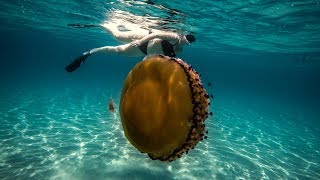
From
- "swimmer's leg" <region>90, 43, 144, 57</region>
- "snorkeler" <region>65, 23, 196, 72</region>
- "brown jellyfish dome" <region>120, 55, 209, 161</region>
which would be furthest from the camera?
"swimmer's leg" <region>90, 43, 144, 57</region>

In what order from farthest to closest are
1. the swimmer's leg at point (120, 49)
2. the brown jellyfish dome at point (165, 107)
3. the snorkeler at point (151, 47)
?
the swimmer's leg at point (120, 49) < the snorkeler at point (151, 47) < the brown jellyfish dome at point (165, 107)

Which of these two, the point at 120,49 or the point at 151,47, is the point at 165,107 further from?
the point at 120,49

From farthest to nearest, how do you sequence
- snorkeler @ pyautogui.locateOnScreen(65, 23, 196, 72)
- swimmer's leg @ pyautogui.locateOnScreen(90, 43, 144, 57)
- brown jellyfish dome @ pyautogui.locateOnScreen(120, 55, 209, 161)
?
swimmer's leg @ pyautogui.locateOnScreen(90, 43, 144, 57) → snorkeler @ pyautogui.locateOnScreen(65, 23, 196, 72) → brown jellyfish dome @ pyautogui.locateOnScreen(120, 55, 209, 161)

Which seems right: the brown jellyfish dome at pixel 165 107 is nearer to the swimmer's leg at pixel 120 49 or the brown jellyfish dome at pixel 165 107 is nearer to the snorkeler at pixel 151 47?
the snorkeler at pixel 151 47

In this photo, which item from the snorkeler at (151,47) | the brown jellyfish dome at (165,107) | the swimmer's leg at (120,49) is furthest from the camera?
the swimmer's leg at (120,49)

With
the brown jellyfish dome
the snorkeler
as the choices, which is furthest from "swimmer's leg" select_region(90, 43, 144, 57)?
the brown jellyfish dome

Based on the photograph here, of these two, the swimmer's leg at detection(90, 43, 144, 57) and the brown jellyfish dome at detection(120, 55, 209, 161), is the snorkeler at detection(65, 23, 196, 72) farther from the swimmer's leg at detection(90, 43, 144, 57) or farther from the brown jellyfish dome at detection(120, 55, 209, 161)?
the brown jellyfish dome at detection(120, 55, 209, 161)

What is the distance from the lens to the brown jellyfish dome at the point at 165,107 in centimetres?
184

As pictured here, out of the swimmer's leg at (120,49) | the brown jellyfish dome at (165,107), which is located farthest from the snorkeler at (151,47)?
the brown jellyfish dome at (165,107)

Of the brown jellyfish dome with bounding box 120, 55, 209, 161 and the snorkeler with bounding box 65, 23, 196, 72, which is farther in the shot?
the snorkeler with bounding box 65, 23, 196, 72

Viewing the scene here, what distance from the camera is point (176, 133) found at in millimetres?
1868

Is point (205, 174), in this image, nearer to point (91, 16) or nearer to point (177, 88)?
point (177, 88)

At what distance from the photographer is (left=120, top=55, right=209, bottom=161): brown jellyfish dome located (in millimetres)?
1843

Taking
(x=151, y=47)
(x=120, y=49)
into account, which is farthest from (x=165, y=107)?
(x=120, y=49)
